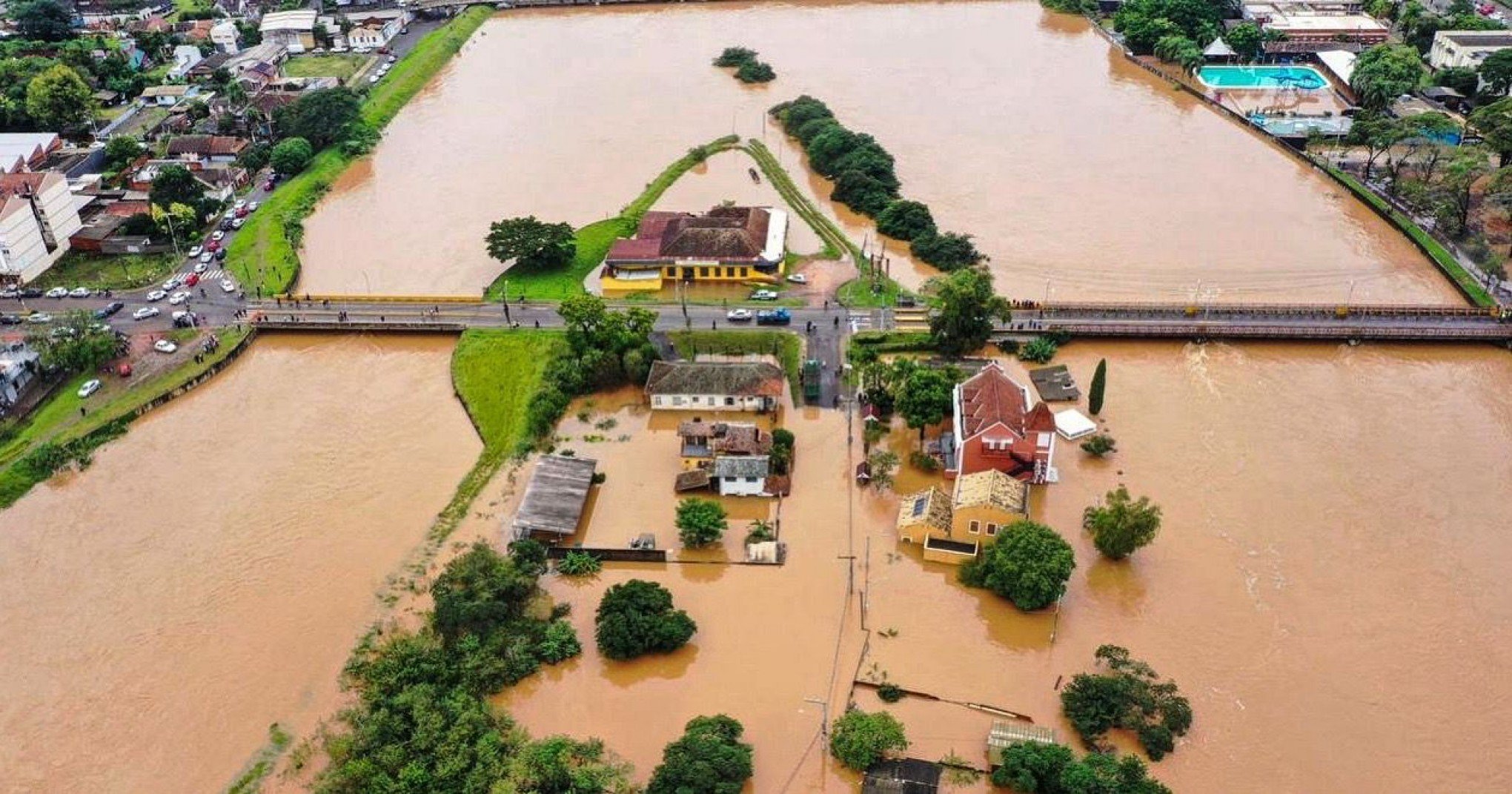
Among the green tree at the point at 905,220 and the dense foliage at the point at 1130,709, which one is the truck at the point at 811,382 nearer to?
the green tree at the point at 905,220

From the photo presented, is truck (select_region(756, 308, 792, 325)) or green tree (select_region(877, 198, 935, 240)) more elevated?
green tree (select_region(877, 198, 935, 240))

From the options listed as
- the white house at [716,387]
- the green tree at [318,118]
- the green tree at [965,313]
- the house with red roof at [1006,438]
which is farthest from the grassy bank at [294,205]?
the house with red roof at [1006,438]

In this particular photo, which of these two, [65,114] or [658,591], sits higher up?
[65,114]

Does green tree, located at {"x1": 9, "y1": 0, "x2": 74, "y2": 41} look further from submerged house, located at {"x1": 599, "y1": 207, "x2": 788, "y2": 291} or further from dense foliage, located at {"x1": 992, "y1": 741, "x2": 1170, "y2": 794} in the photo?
dense foliage, located at {"x1": 992, "y1": 741, "x2": 1170, "y2": 794}

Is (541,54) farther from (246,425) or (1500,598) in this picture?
(1500,598)

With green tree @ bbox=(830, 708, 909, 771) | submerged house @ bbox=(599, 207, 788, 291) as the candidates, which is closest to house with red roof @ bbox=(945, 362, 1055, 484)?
green tree @ bbox=(830, 708, 909, 771)

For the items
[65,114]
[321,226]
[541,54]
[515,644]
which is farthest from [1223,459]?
[65,114]

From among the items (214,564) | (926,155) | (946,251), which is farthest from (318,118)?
(946,251)
